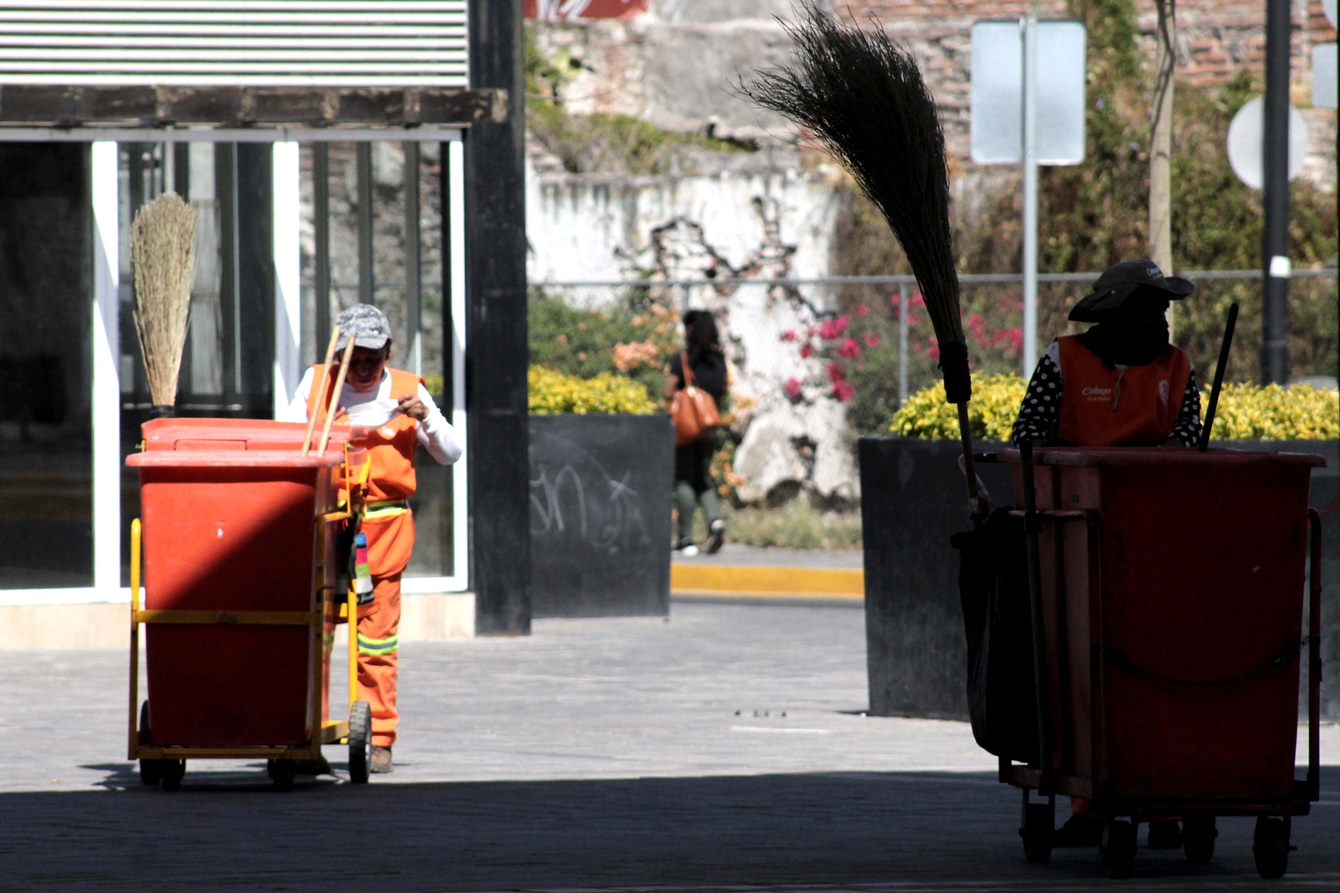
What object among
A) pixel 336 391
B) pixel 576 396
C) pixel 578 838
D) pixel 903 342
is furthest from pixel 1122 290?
pixel 903 342

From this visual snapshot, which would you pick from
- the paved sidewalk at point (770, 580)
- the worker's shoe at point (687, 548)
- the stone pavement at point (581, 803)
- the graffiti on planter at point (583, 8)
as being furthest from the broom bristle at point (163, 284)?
the graffiti on planter at point (583, 8)

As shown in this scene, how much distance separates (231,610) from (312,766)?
0.65 metres

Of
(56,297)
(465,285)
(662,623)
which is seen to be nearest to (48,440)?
(56,297)

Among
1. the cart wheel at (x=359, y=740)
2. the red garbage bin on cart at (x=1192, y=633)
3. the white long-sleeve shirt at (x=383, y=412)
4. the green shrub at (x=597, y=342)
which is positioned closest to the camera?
the red garbage bin on cart at (x=1192, y=633)

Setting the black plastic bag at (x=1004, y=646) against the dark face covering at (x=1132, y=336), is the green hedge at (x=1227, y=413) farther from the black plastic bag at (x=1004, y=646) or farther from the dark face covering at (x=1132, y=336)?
the black plastic bag at (x=1004, y=646)

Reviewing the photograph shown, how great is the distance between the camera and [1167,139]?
571 inches

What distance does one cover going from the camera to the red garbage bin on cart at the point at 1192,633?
683 cm

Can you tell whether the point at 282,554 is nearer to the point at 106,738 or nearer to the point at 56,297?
the point at 106,738

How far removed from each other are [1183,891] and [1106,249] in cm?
1676

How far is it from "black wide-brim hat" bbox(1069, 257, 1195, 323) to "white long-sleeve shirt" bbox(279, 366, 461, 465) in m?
2.67

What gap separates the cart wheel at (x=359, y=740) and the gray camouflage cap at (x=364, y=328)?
1.19 metres

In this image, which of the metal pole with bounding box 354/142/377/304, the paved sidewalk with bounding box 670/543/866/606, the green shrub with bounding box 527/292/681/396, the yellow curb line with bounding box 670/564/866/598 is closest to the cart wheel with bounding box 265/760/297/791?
the metal pole with bounding box 354/142/377/304

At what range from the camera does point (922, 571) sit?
1063 centimetres

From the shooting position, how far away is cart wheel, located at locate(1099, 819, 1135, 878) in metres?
6.87
